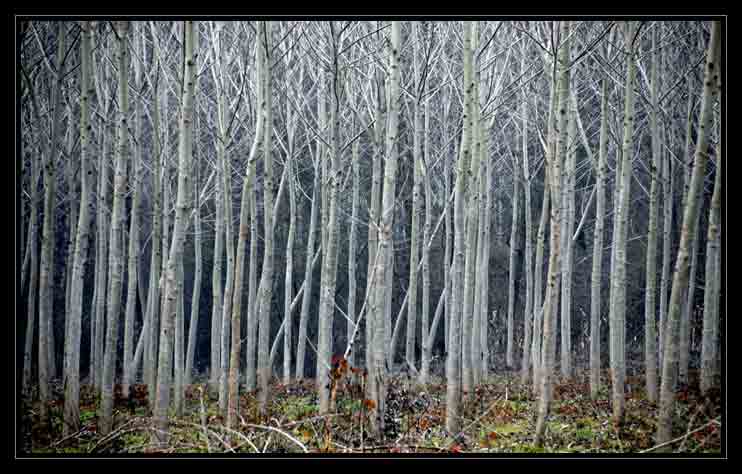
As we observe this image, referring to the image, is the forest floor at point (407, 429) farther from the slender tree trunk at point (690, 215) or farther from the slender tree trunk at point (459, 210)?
the slender tree trunk at point (690, 215)

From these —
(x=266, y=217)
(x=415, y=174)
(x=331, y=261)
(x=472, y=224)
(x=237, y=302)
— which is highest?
(x=415, y=174)

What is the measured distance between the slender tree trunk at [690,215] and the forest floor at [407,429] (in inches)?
15.2

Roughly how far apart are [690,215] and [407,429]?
3556 millimetres

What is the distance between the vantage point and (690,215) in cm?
462

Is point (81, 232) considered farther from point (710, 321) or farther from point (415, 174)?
point (710, 321)

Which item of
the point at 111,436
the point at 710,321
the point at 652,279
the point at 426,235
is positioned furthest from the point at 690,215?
the point at 111,436

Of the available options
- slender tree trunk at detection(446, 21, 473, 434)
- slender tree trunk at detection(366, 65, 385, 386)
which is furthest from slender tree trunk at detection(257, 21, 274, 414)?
slender tree trunk at detection(446, 21, 473, 434)

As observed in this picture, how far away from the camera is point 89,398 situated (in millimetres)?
9688

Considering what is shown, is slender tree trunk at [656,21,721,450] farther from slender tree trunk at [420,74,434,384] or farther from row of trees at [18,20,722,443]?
slender tree trunk at [420,74,434,384]

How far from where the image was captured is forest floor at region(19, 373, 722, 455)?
208 inches

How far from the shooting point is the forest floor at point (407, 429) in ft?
17.4

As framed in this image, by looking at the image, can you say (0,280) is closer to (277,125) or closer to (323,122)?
(323,122)
